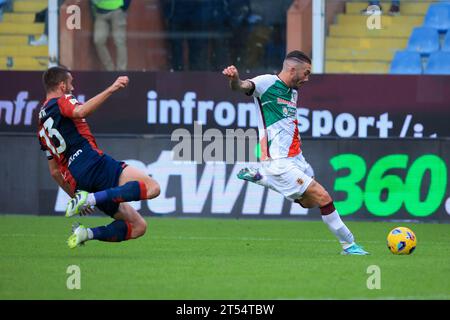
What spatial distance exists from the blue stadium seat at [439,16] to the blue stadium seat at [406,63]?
58cm

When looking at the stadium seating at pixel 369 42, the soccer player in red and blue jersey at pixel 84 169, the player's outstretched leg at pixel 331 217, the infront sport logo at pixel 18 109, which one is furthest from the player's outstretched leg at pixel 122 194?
the stadium seating at pixel 369 42

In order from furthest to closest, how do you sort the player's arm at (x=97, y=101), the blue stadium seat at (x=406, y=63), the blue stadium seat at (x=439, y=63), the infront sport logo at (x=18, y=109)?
1. the infront sport logo at (x=18, y=109)
2. the blue stadium seat at (x=406, y=63)
3. the blue stadium seat at (x=439, y=63)
4. the player's arm at (x=97, y=101)

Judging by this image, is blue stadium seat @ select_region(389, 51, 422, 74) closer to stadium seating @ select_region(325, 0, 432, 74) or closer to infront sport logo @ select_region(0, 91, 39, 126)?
stadium seating @ select_region(325, 0, 432, 74)

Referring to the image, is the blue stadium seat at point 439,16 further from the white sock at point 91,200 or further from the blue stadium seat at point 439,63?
the white sock at point 91,200

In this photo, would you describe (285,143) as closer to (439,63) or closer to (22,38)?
(439,63)

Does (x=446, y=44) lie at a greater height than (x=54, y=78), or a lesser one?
greater

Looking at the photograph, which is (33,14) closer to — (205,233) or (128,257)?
(205,233)

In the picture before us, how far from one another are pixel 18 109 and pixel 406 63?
625 cm

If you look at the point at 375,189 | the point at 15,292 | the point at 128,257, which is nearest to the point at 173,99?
the point at 375,189

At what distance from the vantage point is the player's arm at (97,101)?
999 centimetres

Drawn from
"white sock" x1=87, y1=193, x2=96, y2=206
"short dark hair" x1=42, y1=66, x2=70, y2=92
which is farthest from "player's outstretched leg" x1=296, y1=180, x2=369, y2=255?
"short dark hair" x1=42, y1=66, x2=70, y2=92

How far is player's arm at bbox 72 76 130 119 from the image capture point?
9.99 metres

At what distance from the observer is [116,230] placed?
10.8m

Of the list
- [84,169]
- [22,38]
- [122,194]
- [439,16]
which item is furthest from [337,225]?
[22,38]
